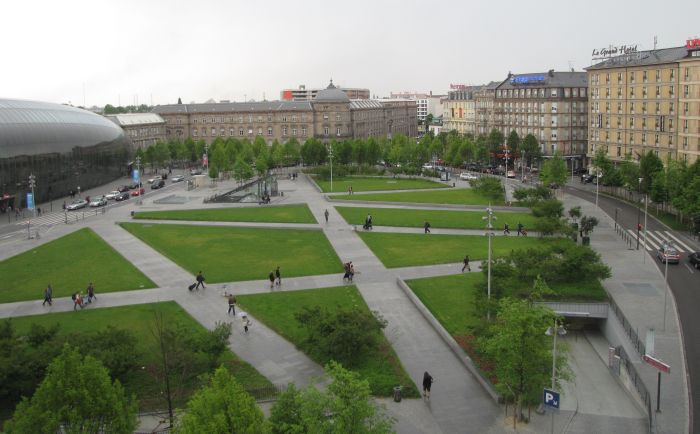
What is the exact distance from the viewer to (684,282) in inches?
1941

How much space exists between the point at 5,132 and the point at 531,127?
9612 centimetres

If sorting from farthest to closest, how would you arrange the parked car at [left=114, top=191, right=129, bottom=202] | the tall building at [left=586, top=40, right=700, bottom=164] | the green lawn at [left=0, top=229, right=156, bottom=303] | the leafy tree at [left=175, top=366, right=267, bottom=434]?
the parked car at [left=114, top=191, right=129, bottom=202] → the tall building at [left=586, top=40, right=700, bottom=164] → the green lawn at [left=0, top=229, right=156, bottom=303] → the leafy tree at [left=175, top=366, right=267, bottom=434]

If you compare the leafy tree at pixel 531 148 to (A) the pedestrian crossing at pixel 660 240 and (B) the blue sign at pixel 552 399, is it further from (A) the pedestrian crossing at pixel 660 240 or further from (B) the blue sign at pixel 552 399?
(B) the blue sign at pixel 552 399

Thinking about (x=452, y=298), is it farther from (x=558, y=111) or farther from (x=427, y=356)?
(x=558, y=111)

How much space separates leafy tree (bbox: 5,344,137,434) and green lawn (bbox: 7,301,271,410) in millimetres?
7174

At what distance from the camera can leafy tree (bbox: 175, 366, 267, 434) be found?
2003 cm

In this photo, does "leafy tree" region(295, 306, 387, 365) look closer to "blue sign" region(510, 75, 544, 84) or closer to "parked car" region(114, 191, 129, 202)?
"parked car" region(114, 191, 129, 202)

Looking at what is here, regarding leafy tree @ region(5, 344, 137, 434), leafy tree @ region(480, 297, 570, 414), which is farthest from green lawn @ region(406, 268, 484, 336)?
leafy tree @ region(5, 344, 137, 434)

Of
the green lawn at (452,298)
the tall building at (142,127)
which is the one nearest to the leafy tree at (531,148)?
the green lawn at (452,298)

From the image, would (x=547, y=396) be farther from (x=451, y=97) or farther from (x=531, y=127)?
(x=451, y=97)

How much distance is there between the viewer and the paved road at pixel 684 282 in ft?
106

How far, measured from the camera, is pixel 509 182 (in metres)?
116

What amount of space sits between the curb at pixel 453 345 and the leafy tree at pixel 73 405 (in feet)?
51.2

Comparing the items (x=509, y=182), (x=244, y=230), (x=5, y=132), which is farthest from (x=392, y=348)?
(x=509, y=182)
